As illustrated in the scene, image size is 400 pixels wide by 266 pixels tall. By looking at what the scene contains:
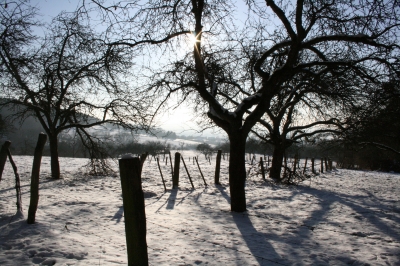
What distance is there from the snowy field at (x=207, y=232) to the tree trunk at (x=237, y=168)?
383mm

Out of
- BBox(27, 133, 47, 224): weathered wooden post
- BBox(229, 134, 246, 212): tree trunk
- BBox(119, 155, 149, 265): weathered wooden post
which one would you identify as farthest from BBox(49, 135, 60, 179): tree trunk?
BBox(119, 155, 149, 265): weathered wooden post

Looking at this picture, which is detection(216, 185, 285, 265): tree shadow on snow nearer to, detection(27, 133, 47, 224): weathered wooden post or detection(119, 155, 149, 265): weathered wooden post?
detection(119, 155, 149, 265): weathered wooden post

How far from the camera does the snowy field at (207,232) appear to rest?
3623mm

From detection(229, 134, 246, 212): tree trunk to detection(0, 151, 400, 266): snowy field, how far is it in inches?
15.1

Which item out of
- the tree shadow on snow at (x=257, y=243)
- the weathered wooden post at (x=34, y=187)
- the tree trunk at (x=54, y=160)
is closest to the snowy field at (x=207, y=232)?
the tree shadow on snow at (x=257, y=243)

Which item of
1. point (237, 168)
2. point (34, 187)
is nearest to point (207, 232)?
point (237, 168)

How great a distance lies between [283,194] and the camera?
30.2 ft

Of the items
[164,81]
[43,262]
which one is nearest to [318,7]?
[164,81]

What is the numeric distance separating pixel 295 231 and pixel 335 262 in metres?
1.41

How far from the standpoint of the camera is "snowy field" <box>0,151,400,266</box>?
11.9 ft

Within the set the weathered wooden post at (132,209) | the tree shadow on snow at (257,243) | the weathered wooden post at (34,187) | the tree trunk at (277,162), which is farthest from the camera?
the tree trunk at (277,162)

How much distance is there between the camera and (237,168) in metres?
6.30

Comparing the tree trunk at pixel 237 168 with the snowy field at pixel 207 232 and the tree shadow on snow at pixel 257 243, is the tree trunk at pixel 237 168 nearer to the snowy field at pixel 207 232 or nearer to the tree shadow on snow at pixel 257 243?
the snowy field at pixel 207 232

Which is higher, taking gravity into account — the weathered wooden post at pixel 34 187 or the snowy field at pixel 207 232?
the weathered wooden post at pixel 34 187
